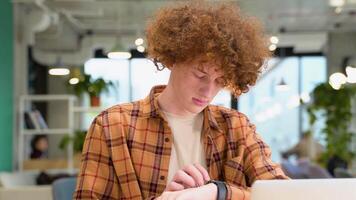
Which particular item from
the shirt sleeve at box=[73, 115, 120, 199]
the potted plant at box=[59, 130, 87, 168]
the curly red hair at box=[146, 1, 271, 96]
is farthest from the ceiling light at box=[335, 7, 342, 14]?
the shirt sleeve at box=[73, 115, 120, 199]

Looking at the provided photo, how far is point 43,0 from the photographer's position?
32.2ft

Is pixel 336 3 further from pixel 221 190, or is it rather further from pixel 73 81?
pixel 221 190

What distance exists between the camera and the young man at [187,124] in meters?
1.49

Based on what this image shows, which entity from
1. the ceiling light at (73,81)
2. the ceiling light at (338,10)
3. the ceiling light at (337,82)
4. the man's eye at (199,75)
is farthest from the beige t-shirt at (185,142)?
the ceiling light at (338,10)

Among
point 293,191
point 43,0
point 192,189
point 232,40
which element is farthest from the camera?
point 43,0

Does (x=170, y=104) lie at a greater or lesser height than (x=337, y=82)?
lesser

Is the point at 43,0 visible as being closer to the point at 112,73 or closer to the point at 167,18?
the point at 112,73

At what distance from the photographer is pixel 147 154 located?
1.52 m

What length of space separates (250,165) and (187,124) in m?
0.18

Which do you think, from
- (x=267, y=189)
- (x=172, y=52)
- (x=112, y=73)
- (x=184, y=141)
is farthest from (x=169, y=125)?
(x=112, y=73)

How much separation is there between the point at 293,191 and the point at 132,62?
13.3 m

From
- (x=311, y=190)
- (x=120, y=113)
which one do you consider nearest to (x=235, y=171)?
(x=120, y=113)

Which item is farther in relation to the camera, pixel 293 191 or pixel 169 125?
pixel 169 125

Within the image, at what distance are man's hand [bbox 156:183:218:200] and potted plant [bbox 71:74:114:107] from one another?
966 cm
